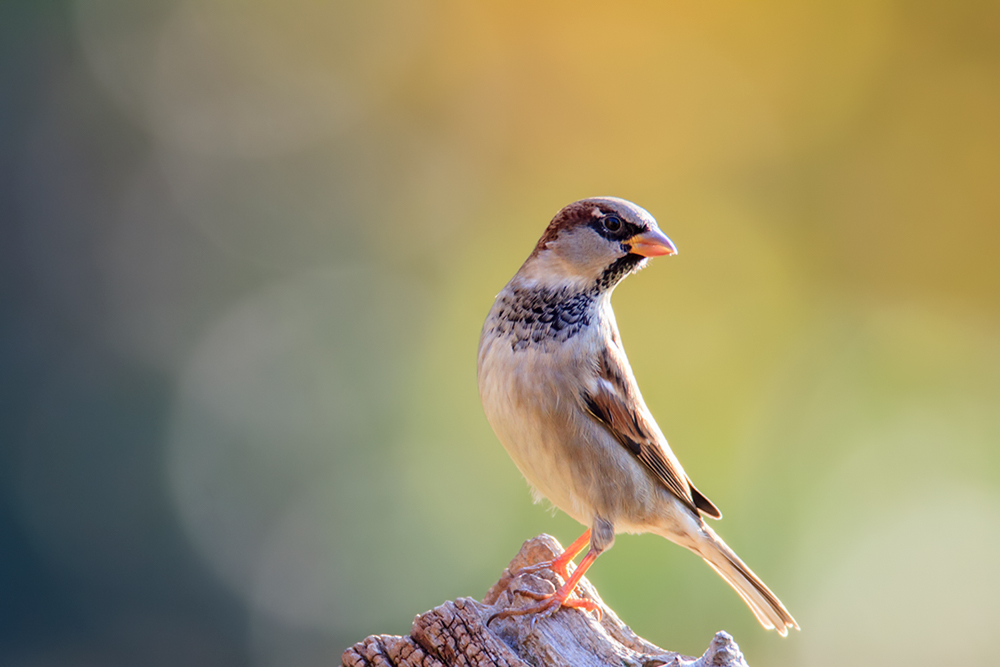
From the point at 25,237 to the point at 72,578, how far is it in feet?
7.39

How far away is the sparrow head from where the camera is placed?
2.70 m

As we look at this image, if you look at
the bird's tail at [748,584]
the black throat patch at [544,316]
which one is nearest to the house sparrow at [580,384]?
the black throat patch at [544,316]

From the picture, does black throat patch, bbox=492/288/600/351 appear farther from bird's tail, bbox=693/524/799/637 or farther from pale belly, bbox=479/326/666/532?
bird's tail, bbox=693/524/799/637

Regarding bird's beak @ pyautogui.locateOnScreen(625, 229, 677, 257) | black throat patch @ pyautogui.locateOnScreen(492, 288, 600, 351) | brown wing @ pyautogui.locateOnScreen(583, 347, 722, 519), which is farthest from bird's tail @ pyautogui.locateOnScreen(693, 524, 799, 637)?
bird's beak @ pyautogui.locateOnScreen(625, 229, 677, 257)

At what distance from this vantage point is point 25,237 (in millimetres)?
5645

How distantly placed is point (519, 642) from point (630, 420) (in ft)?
2.60

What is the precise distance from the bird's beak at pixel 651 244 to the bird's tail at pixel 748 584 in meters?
1.00

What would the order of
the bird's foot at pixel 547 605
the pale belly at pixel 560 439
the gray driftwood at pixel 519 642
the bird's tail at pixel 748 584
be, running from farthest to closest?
1. the bird's tail at pixel 748 584
2. the pale belly at pixel 560 439
3. the bird's foot at pixel 547 605
4. the gray driftwood at pixel 519 642

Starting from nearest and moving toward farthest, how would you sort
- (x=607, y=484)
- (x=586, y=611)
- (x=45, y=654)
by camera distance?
(x=586, y=611), (x=607, y=484), (x=45, y=654)

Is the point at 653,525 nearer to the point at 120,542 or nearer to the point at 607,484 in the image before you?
the point at 607,484

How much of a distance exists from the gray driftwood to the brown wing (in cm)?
48

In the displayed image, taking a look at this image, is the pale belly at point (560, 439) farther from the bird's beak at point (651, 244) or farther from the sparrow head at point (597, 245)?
the bird's beak at point (651, 244)

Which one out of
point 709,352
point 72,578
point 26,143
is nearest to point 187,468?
point 72,578

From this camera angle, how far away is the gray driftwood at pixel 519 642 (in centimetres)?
224
